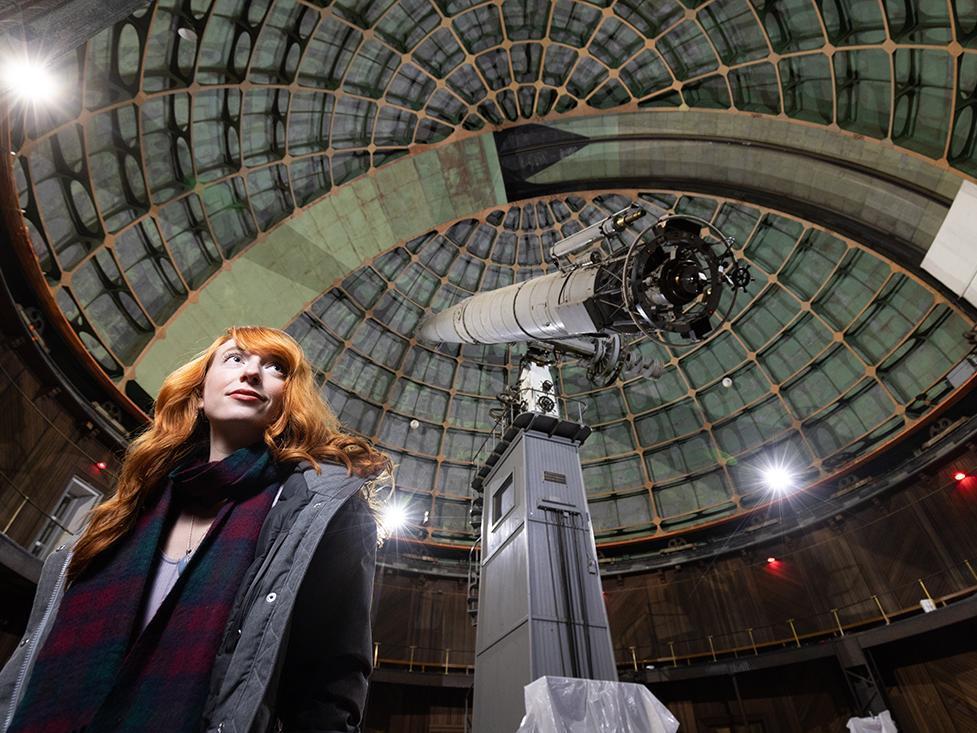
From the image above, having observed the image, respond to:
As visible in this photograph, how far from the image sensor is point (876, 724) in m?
11.6

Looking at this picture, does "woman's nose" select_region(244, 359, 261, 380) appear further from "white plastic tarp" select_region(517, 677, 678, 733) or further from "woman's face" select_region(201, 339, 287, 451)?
"white plastic tarp" select_region(517, 677, 678, 733)

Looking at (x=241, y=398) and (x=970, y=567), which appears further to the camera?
(x=970, y=567)

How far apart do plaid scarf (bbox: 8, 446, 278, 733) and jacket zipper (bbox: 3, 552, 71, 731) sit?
0.11 metres

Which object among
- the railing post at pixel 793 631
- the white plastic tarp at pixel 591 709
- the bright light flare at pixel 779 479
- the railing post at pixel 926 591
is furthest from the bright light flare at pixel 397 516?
the railing post at pixel 926 591

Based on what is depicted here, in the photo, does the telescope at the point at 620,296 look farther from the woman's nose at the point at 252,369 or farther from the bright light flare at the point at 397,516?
the bright light flare at the point at 397,516

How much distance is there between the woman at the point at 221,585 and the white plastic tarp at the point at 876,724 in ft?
51.9

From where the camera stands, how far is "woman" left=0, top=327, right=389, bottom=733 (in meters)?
1.23

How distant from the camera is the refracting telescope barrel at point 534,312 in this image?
10105 millimetres

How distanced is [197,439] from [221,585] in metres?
0.86

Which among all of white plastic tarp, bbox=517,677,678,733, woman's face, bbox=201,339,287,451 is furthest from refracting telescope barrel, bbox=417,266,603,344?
woman's face, bbox=201,339,287,451

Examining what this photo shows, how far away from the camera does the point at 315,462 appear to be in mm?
1765

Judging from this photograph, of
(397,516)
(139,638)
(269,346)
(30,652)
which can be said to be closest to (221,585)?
(139,638)

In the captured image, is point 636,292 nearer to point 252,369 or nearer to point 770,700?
point 252,369

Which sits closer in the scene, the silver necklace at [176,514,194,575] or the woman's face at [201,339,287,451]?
the silver necklace at [176,514,194,575]
